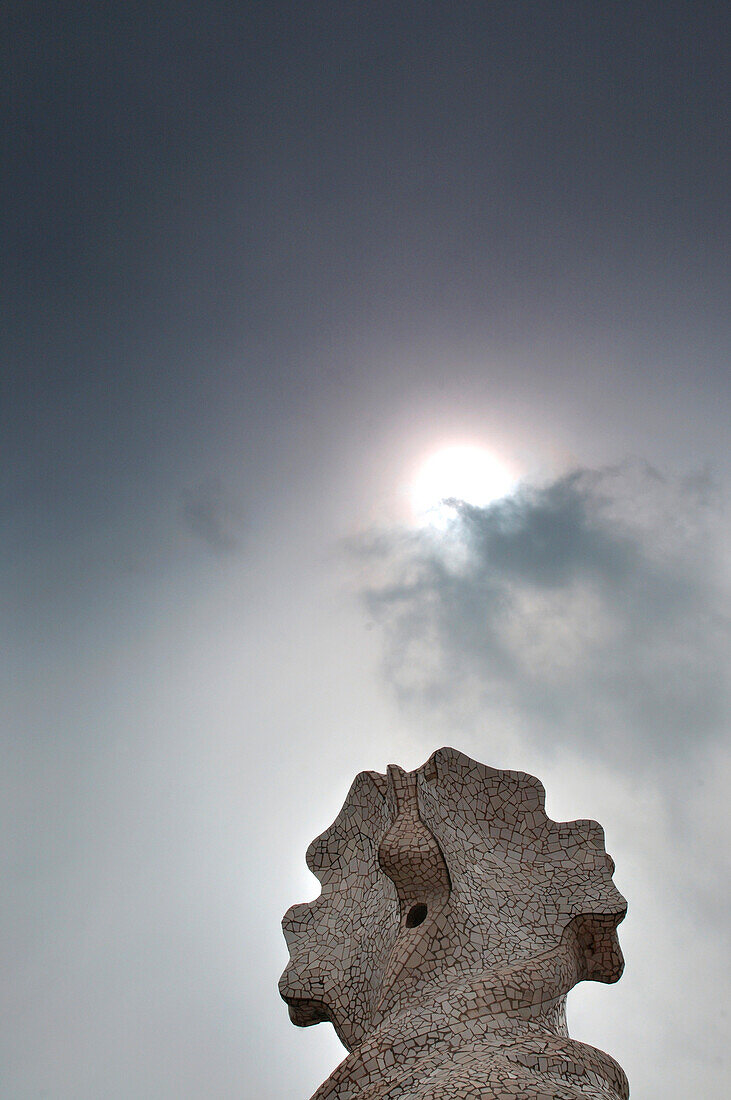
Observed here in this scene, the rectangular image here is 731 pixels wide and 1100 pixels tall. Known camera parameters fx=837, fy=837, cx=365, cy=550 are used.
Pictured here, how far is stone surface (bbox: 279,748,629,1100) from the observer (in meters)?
5.56

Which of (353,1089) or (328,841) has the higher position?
(328,841)

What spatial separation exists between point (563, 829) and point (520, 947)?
189cm

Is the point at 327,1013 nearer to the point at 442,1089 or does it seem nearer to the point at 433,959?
the point at 433,959

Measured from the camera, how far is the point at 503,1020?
6219 millimetres

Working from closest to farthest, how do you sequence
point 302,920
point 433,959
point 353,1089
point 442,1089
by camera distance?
1. point 442,1089
2. point 353,1089
3. point 433,959
4. point 302,920

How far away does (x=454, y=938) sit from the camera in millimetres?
7227

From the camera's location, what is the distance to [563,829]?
9055 millimetres

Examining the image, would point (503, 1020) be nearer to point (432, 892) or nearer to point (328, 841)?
point (432, 892)

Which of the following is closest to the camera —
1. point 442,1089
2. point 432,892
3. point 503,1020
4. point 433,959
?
point 442,1089

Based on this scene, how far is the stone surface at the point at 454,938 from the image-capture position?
5.56 m

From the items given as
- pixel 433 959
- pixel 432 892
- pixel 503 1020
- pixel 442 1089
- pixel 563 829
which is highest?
pixel 563 829

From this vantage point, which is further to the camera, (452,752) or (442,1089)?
(452,752)

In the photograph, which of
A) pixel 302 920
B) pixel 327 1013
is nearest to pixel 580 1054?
pixel 327 1013

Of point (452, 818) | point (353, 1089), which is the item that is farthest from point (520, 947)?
point (353, 1089)
